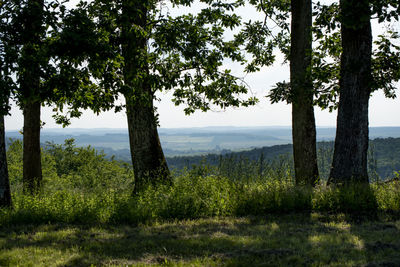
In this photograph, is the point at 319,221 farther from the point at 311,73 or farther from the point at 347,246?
the point at 311,73

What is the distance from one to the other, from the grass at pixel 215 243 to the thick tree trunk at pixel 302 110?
10.9ft

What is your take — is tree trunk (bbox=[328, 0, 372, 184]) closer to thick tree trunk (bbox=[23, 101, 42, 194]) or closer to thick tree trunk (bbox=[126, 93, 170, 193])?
thick tree trunk (bbox=[126, 93, 170, 193])

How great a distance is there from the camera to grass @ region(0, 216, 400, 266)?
16.8ft

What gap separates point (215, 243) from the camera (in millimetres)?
5957

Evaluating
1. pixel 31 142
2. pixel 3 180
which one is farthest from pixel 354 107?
pixel 31 142

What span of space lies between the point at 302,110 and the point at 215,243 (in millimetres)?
6579

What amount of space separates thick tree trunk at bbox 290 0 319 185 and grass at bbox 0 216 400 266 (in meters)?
3.31

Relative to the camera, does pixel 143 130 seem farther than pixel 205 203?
Yes

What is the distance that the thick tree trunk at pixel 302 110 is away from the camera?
11016 mm

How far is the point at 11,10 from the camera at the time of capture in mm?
6922

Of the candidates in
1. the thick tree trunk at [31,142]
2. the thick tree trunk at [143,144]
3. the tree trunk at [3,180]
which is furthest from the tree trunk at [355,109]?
the thick tree trunk at [31,142]

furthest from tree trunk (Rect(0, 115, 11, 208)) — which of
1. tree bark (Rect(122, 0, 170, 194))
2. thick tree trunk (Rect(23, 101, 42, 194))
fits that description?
thick tree trunk (Rect(23, 101, 42, 194))

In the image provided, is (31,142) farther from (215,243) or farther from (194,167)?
(215,243)

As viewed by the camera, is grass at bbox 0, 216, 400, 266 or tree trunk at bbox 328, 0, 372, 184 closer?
grass at bbox 0, 216, 400, 266
